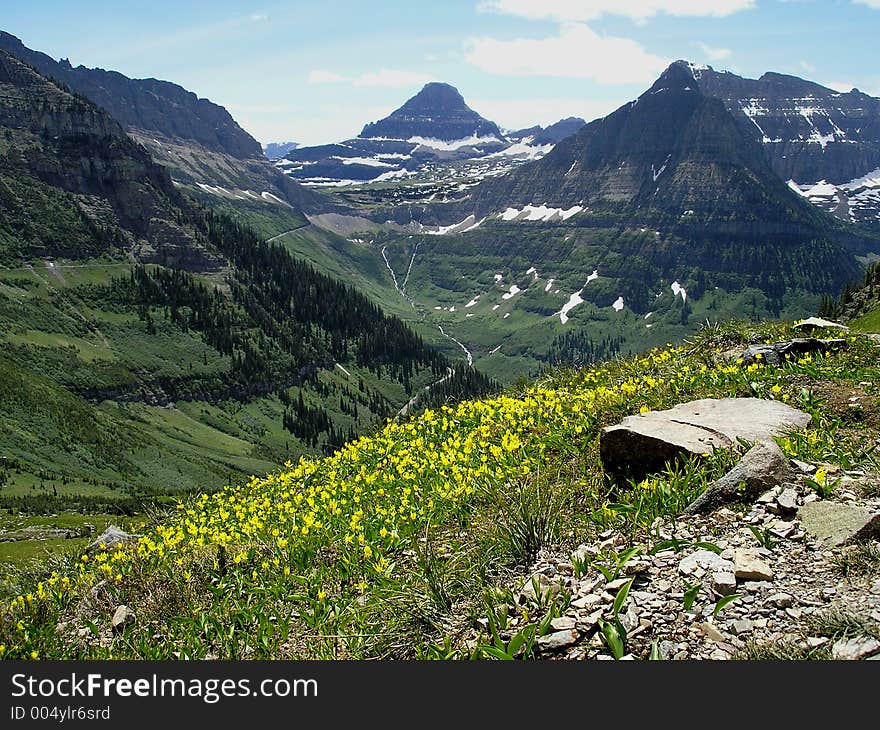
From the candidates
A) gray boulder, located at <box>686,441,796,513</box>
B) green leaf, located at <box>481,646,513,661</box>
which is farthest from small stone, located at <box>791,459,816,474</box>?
green leaf, located at <box>481,646,513,661</box>

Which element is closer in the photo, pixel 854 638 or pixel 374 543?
pixel 854 638

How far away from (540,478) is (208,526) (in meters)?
6.38

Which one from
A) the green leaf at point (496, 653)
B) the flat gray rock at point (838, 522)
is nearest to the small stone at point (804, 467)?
the flat gray rock at point (838, 522)

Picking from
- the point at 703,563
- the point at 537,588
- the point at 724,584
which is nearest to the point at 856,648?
the point at 724,584

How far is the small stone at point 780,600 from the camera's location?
5.49 meters

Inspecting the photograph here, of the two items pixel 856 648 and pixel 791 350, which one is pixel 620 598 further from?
pixel 791 350

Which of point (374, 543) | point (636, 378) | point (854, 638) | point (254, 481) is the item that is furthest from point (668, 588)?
point (254, 481)

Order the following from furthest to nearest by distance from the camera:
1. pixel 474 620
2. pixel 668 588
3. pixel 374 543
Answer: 1. pixel 374 543
2. pixel 474 620
3. pixel 668 588

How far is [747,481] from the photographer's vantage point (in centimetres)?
746

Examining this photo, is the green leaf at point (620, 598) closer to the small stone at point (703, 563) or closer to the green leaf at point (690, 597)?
the green leaf at point (690, 597)

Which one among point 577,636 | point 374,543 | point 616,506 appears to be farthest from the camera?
point 374,543

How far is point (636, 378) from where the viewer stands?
13742 millimetres

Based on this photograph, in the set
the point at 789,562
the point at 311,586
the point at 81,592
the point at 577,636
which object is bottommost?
the point at 81,592

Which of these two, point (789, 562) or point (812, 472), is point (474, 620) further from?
point (812, 472)
